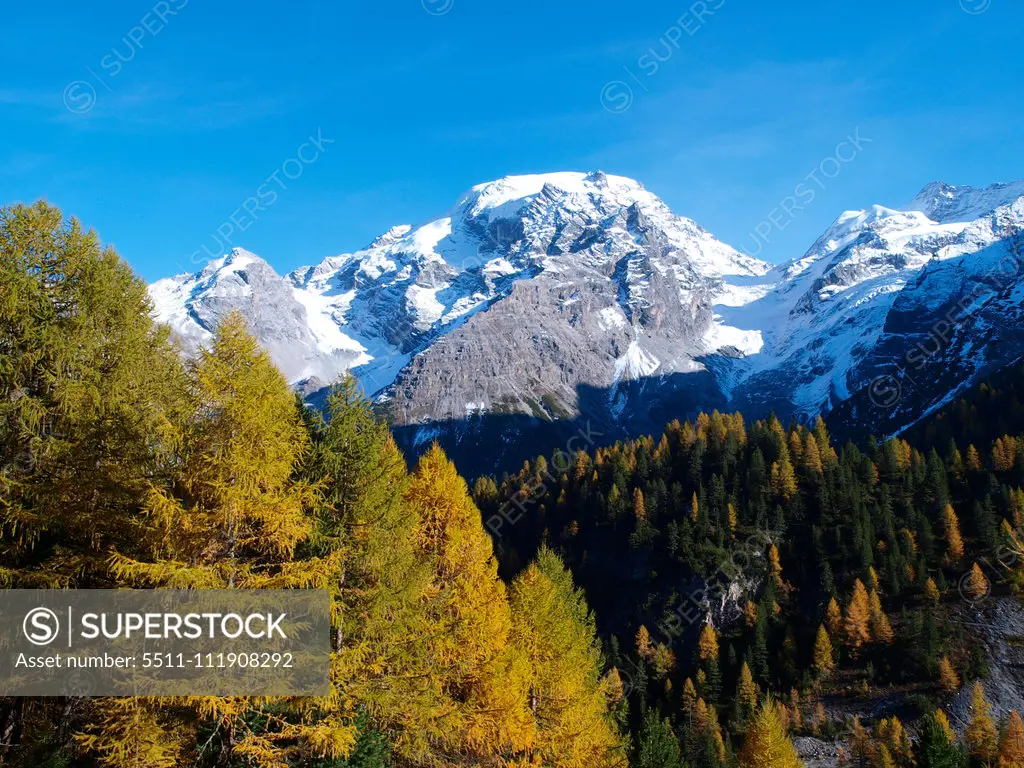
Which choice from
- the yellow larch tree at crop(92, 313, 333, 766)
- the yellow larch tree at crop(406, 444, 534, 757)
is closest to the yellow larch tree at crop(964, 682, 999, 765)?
the yellow larch tree at crop(406, 444, 534, 757)

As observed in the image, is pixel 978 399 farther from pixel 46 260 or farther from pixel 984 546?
pixel 46 260

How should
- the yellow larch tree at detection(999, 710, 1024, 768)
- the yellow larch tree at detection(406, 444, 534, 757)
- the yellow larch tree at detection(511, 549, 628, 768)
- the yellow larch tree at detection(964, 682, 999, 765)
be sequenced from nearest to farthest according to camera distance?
the yellow larch tree at detection(406, 444, 534, 757) < the yellow larch tree at detection(511, 549, 628, 768) < the yellow larch tree at detection(999, 710, 1024, 768) < the yellow larch tree at detection(964, 682, 999, 765)

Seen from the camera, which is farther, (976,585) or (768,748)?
(976,585)

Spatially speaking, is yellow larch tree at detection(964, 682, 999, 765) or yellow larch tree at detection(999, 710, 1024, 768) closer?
yellow larch tree at detection(999, 710, 1024, 768)

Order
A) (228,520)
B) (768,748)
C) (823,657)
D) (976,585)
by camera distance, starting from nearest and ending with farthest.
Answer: (228,520) → (768,748) → (976,585) → (823,657)

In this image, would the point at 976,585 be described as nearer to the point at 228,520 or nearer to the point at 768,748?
the point at 768,748

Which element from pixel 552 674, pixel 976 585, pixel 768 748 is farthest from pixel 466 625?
pixel 976 585

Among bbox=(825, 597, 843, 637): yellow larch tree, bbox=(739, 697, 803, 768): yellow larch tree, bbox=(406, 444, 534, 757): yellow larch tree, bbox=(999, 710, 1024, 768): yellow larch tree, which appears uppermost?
bbox=(406, 444, 534, 757): yellow larch tree

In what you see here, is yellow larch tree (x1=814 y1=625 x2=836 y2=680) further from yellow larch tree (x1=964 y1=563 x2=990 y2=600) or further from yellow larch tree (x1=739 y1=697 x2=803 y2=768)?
yellow larch tree (x1=739 y1=697 x2=803 y2=768)

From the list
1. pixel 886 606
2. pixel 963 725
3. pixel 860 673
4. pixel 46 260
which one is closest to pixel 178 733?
pixel 46 260

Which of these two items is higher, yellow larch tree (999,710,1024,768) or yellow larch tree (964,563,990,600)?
yellow larch tree (964,563,990,600)

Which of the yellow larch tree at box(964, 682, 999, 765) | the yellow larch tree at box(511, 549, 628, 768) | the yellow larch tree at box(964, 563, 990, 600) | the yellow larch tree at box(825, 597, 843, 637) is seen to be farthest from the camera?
the yellow larch tree at box(825, 597, 843, 637)

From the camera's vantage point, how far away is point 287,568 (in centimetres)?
1429

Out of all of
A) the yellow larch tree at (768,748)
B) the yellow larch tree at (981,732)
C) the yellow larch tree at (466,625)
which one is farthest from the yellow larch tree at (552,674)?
the yellow larch tree at (981,732)
